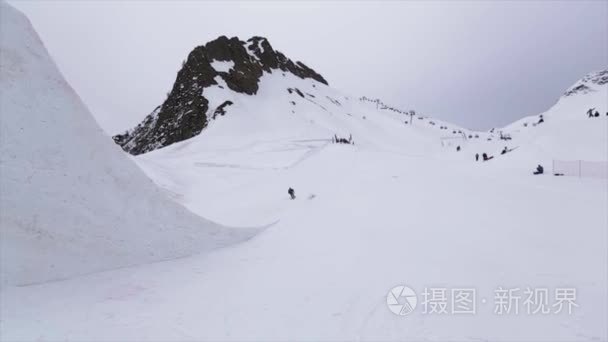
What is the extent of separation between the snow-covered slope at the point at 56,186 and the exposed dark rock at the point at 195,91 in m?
34.8

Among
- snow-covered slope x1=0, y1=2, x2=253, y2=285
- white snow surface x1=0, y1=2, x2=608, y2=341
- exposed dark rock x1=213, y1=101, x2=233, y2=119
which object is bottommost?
white snow surface x1=0, y1=2, x2=608, y2=341

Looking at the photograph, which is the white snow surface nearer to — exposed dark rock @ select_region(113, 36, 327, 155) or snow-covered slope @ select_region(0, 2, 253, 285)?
snow-covered slope @ select_region(0, 2, 253, 285)

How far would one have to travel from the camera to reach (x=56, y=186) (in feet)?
15.1

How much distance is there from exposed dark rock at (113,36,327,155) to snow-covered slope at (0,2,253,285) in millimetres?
34759

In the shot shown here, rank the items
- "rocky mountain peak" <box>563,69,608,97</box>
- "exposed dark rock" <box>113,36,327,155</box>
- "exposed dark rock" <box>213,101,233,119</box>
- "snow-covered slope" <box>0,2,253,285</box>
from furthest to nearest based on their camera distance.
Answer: "rocky mountain peak" <box>563,69,608,97</box>
"exposed dark rock" <box>113,36,327,155</box>
"exposed dark rock" <box>213,101,233,119</box>
"snow-covered slope" <box>0,2,253,285</box>

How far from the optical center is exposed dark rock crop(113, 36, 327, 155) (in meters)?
42.0

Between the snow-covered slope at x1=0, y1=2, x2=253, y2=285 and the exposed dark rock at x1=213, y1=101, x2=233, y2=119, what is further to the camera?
the exposed dark rock at x1=213, y1=101, x2=233, y2=119

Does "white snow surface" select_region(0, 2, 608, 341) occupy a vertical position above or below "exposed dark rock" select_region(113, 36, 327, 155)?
below

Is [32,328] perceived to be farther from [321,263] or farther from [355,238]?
[355,238]

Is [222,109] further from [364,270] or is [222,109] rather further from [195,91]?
[364,270]

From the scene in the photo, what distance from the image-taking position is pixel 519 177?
499 inches

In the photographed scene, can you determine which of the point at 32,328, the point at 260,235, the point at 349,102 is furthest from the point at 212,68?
the point at 32,328

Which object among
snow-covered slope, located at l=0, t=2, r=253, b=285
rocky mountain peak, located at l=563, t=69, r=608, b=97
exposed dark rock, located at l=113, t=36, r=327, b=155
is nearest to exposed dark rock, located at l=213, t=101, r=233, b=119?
exposed dark rock, located at l=113, t=36, r=327, b=155

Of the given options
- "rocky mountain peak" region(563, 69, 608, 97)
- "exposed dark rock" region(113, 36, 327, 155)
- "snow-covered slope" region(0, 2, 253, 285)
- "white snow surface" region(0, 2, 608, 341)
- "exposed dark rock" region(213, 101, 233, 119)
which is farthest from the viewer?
"rocky mountain peak" region(563, 69, 608, 97)
